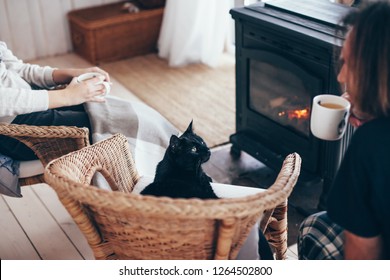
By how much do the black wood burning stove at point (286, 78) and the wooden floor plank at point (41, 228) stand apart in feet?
2.96

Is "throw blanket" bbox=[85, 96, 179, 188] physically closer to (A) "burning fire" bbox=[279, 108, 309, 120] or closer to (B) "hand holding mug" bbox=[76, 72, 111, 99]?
(B) "hand holding mug" bbox=[76, 72, 111, 99]

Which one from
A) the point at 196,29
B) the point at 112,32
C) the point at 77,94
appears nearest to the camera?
the point at 77,94

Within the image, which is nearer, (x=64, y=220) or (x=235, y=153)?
(x=64, y=220)

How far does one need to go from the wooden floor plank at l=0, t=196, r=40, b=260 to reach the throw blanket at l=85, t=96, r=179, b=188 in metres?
0.57

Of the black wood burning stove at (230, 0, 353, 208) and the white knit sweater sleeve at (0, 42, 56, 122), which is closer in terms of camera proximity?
the white knit sweater sleeve at (0, 42, 56, 122)

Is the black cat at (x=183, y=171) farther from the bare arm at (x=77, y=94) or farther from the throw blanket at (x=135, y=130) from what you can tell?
the bare arm at (x=77, y=94)

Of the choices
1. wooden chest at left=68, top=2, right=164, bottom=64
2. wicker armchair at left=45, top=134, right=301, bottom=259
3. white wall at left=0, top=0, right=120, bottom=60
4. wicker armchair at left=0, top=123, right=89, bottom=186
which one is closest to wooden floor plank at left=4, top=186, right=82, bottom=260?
wicker armchair at left=0, top=123, right=89, bottom=186

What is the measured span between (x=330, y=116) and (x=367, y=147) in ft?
1.65

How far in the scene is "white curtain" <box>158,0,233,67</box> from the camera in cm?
368

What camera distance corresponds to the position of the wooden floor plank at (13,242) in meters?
2.04

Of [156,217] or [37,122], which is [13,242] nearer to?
[37,122]

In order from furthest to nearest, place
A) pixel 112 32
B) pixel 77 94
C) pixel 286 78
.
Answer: pixel 112 32, pixel 286 78, pixel 77 94

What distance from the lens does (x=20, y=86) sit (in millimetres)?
1891

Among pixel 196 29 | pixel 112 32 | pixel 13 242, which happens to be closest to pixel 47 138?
pixel 13 242
